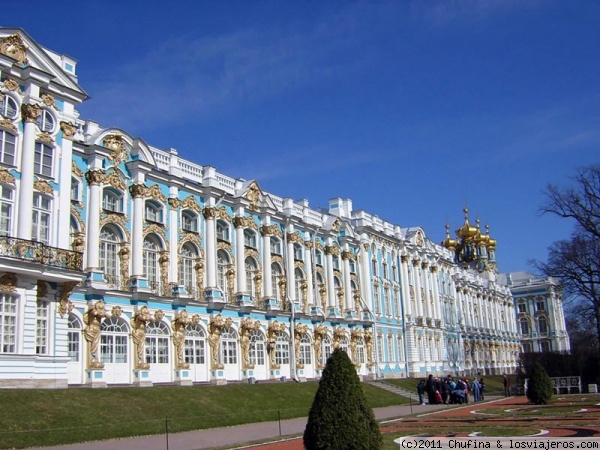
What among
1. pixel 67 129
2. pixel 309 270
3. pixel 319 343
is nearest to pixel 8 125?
pixel 67 129

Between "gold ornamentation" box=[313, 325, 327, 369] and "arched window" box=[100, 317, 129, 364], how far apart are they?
664 inches

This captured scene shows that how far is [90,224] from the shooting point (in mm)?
30906

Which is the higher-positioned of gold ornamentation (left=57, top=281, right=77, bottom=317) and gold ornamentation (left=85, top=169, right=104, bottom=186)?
gold ornamentation (left=85, top=169, right=104, bottom=186)

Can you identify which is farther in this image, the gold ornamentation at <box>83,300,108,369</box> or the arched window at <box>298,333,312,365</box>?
the arched window at <box>298,333,312,365</box>

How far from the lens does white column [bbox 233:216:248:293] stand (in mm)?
39969

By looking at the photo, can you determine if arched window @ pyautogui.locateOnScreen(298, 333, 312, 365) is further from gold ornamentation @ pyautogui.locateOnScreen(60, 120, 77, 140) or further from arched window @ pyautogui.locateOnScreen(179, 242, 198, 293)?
gold ornamentation @ pyautogui.locateOnScreen(60, 120, 77, 140)

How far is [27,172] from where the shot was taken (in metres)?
25.8

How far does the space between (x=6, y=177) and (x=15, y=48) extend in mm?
5452

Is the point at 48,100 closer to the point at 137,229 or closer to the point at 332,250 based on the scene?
the point at 137,229

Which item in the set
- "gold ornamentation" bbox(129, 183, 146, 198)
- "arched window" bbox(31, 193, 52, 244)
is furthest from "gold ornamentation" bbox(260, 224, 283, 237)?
"arched window" bbox(31, 193, 52, 244)

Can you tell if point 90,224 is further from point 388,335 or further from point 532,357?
point 532,357

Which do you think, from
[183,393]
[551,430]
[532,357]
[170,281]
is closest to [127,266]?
[170,281]

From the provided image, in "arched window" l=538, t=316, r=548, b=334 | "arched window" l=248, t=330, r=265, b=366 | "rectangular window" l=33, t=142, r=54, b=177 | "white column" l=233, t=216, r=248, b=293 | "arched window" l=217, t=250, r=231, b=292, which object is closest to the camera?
"rectangular window" l=33, t=142, r=54, b=177

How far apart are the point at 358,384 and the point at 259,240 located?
29.4 meters
